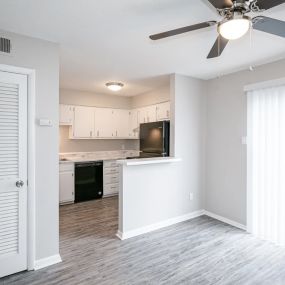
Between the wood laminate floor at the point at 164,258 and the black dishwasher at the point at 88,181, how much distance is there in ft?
4.05

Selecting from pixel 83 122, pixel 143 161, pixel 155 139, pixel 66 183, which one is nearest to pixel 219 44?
pixel 143 161

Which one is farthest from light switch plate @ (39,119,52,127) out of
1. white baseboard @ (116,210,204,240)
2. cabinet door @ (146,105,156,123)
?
cabinet door @ (146,105,156,123)

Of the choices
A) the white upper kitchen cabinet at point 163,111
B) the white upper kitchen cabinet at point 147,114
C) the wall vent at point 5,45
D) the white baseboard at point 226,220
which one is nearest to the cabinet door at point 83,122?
the white upper kitchen cabinet at point 147,114

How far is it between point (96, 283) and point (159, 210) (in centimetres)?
161

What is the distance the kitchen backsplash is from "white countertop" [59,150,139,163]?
10 centimetres

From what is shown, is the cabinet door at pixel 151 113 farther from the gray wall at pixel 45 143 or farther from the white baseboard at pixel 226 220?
the gray wall at pixel 45 143

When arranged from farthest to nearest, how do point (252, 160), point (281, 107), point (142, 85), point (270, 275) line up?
point (142, 85)
point (252, 160)
point (281, 107)
point (270, 275)

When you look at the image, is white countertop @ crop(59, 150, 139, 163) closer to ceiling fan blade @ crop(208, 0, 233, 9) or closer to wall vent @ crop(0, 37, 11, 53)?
wall vent @ crop(0, 37, 11, 53)

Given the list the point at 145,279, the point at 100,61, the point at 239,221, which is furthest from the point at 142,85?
the point at 145,279

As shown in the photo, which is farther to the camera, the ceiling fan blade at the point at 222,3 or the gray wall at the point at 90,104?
the gray wall at the point at 90,104

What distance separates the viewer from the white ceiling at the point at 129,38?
1.86 m

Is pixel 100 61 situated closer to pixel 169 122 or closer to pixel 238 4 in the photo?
pixel 169 122

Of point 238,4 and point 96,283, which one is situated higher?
point 238,4

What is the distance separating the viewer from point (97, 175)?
205 inches
